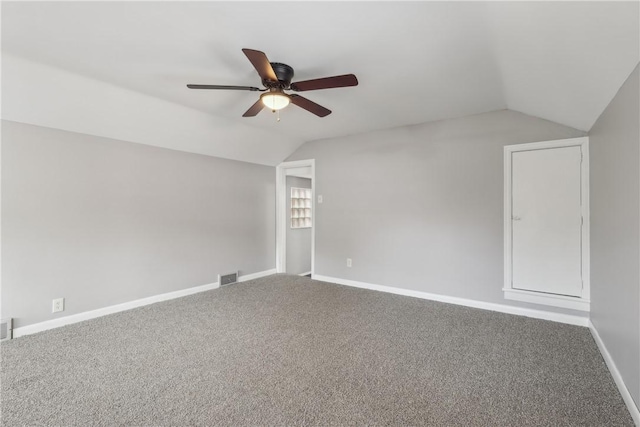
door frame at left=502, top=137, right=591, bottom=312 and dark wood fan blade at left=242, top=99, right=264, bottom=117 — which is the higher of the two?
dark wood fan blade at left=242, top=99, right=264, bottom=117

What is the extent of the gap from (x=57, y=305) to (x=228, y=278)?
2002 millimetres

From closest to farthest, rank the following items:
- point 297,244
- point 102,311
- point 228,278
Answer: point 102,311 < point 228,278 < point 297,244

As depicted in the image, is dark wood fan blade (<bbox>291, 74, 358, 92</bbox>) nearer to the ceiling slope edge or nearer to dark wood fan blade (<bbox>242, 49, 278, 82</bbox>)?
dark wood fan blade (<bbox>242, 49, 278, 82</bbox>)

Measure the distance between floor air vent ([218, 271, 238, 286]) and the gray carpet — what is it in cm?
111

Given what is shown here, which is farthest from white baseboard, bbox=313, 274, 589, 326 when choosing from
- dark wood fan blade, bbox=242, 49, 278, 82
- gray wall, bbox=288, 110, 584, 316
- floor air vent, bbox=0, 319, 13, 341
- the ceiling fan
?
floor air vent, bbox=0, 319, 13, 341

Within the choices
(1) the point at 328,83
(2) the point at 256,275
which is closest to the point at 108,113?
(1) the point at 328,83

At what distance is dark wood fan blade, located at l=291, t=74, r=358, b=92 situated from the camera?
2.00m

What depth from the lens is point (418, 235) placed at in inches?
154

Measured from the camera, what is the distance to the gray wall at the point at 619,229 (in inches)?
66.2

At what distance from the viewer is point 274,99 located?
226cm

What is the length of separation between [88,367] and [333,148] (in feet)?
12.7

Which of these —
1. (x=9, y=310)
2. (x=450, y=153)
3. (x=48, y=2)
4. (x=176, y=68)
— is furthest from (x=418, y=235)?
(x=9, y=310)

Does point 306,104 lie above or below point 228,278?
above

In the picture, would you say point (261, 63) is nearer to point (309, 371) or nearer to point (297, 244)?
point (309, 371)
